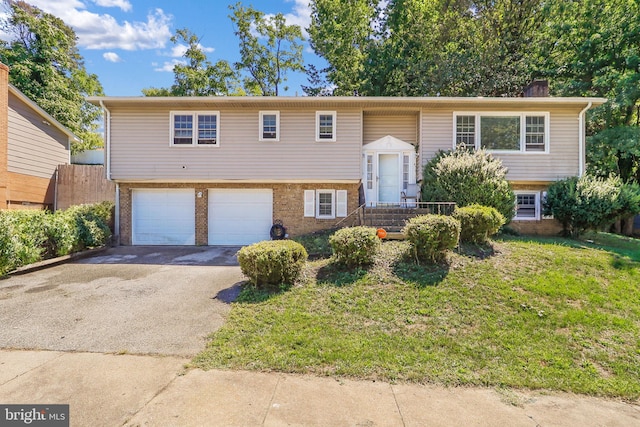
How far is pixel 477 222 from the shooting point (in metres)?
7.72

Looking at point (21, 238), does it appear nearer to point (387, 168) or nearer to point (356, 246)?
point (356, 246)

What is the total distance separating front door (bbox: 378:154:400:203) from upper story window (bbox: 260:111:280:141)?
3.96 m

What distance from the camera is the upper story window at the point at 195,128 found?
37.3 feet

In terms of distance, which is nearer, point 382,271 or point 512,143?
point 382,271

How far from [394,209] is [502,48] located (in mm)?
14685

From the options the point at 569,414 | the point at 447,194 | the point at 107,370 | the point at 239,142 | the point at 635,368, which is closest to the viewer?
the point at 569,414

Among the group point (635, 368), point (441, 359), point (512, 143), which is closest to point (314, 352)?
point (441, 359)

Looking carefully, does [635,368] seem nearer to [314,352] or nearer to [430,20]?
[314,352]

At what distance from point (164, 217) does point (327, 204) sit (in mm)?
6177

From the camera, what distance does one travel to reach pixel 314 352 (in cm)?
433

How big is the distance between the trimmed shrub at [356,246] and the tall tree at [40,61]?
67.5ft

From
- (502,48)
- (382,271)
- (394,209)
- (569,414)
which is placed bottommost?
(569,414)

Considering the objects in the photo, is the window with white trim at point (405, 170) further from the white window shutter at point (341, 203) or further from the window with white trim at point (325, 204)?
the window with white trim at point (325, 204)

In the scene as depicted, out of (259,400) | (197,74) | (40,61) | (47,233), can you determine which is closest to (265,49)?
(197,74)
